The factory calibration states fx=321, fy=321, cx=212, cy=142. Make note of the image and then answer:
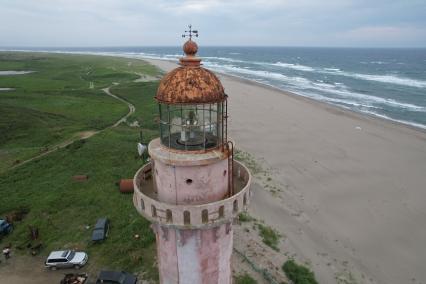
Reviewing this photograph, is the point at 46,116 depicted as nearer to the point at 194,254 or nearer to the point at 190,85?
the point at 194,254

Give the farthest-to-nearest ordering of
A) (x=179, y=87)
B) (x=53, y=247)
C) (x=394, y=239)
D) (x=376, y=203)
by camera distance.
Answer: (x=376, y=203) → (x=394, y=239) → (x=53, y=247) → (x=179, y=87)

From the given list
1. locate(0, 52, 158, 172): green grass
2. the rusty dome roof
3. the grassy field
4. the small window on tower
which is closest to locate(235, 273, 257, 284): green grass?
the grassy field

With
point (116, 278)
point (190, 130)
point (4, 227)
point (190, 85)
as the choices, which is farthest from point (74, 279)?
point (190, 85)

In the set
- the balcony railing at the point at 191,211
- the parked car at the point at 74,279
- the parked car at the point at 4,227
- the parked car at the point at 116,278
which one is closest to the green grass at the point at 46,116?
the parked car at the point at 4,227

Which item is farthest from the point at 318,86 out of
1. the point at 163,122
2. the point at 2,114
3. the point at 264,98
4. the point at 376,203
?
the point at 163,122

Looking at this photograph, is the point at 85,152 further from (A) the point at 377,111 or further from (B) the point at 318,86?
(B) the point at 318,86

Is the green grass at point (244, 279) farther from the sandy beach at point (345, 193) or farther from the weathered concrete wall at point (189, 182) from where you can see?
the weathered concrete wall at point (189, 182)

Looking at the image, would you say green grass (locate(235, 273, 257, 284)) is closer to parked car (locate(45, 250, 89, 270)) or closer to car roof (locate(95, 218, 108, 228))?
parked car (locate(45, 250, 89, 270))

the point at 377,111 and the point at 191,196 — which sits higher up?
the point at 191,196
